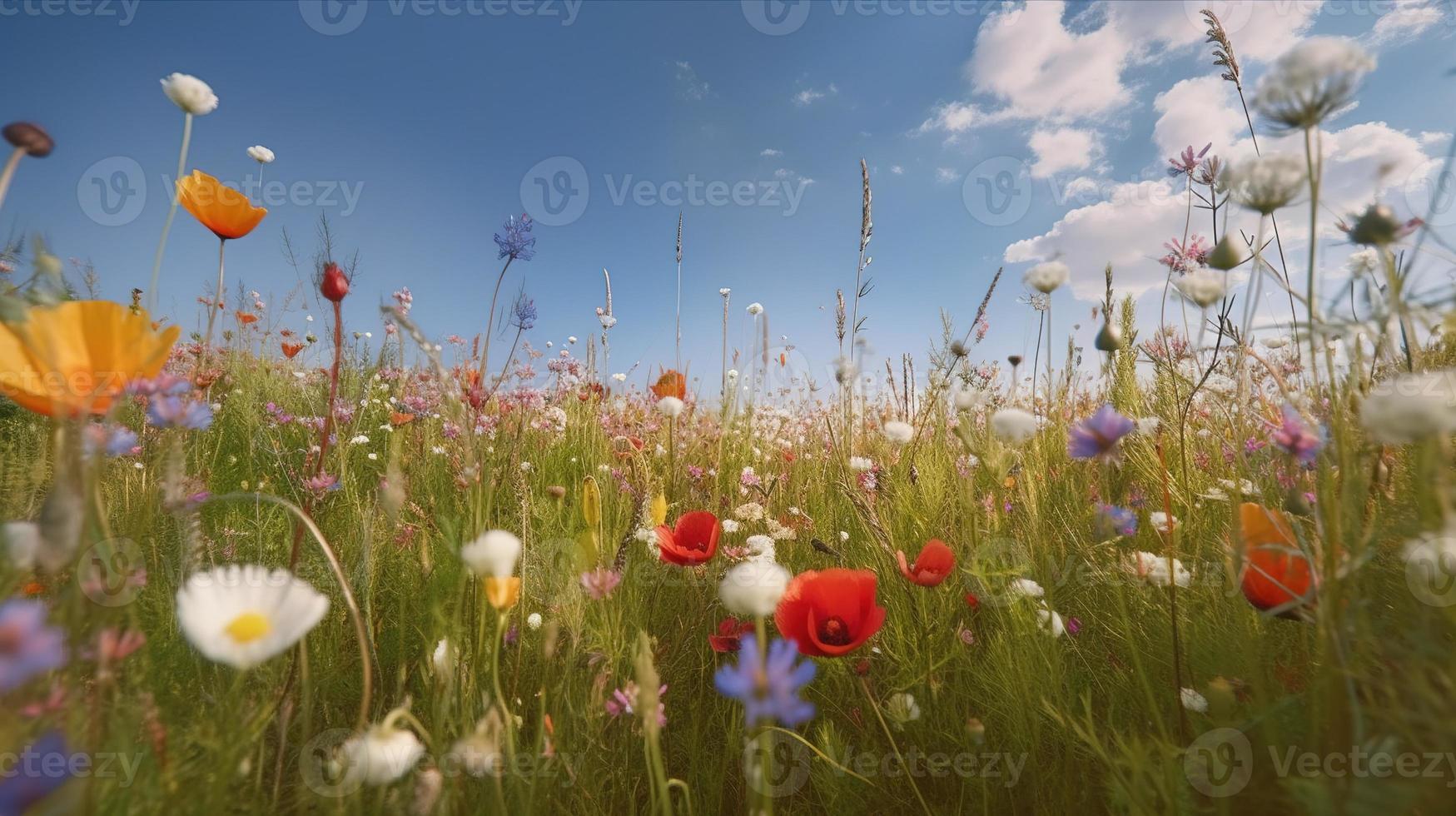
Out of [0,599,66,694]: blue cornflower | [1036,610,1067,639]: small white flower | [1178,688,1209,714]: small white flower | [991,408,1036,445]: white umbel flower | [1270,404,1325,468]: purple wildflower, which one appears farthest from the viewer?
[991,408,1036,445]: white umbel flower

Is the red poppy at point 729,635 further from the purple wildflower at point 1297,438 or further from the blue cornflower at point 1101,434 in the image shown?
the purple wildflower at point 1297,438

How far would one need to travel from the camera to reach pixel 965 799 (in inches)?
43.7

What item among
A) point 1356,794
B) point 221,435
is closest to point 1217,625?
point 1356,794

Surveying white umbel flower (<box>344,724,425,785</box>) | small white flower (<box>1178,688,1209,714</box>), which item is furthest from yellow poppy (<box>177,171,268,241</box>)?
small white flower (<box>1178,688,1209,714</box>)

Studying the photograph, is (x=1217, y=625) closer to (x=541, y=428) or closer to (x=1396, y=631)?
(x=1396, y=631)

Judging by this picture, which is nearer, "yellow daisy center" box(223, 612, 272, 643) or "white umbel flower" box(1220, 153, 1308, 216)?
"yellow daisy center" box(223, 612, 272, 643)

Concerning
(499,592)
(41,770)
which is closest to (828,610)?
(499,592)

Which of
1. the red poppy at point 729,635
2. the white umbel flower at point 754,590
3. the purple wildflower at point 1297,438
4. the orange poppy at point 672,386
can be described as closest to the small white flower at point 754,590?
the white umbel flower at point 754,590

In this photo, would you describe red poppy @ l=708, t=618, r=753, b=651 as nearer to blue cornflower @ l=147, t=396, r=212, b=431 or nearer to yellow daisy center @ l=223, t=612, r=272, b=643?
yellow daisy center @ l=223, t=612, r=272, b=643

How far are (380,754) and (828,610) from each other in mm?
769

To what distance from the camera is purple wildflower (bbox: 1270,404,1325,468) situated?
820mm

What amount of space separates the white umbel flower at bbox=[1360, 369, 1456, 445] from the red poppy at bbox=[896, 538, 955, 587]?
719 millimetres

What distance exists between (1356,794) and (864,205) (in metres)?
2.27

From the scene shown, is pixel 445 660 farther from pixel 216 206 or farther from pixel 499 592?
pixel 216 206
